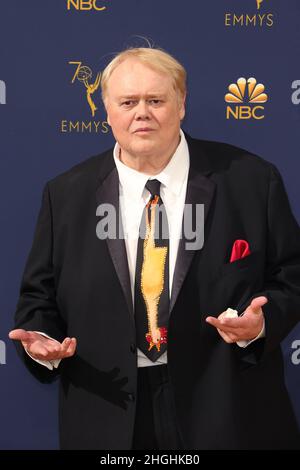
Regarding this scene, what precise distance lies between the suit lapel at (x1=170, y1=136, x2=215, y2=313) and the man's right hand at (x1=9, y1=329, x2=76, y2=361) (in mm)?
346

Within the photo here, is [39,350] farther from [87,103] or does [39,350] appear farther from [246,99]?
[246,99]

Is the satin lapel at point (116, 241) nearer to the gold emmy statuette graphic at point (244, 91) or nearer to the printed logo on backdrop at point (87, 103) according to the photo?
the printed logo on backdrop at point (87, 103)

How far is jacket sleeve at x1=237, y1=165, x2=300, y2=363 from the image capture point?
2.27 metres

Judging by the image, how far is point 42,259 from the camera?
2.48 metres

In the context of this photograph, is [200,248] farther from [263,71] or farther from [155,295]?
[263,71]

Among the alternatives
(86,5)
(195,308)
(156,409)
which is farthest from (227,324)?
(86,5)

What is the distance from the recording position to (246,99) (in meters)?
2.69

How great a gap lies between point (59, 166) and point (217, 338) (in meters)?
0.89

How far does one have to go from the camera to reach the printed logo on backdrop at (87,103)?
2.69 metres

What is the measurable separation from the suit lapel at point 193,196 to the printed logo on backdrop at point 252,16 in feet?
1.73

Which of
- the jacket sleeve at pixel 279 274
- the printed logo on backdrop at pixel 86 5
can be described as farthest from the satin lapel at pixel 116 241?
the printed logo on backdrop at pixel 86 5

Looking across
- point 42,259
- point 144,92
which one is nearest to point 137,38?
point 144,92

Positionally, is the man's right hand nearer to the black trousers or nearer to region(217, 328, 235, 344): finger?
the black trousers

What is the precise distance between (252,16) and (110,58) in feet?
1.78
